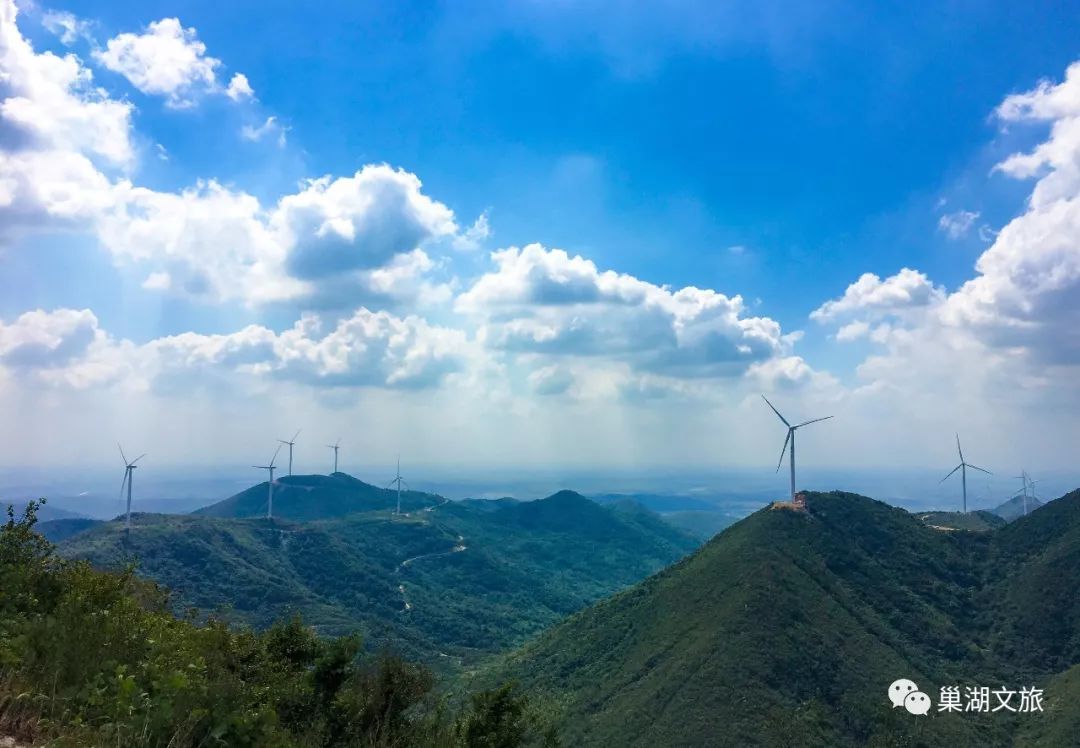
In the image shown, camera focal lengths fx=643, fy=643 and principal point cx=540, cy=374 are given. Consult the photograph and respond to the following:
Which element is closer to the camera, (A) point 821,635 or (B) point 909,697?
(B) point 909,697

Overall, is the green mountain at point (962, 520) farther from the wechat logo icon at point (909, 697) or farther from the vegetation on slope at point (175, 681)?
the vegetation on slope at point (175, 681)

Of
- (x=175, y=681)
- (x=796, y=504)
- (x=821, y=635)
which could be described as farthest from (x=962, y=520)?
(x=175, y=681)

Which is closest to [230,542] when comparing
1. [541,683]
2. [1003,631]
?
[541,683]

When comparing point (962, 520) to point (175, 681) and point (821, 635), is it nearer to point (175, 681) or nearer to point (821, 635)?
point (821, 635)

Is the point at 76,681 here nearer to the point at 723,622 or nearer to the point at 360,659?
the point at 360,659

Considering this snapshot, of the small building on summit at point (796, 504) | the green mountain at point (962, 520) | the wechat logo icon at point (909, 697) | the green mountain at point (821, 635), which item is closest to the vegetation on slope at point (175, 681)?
the green mountain at point (821, 635)
